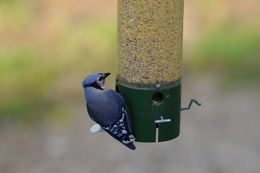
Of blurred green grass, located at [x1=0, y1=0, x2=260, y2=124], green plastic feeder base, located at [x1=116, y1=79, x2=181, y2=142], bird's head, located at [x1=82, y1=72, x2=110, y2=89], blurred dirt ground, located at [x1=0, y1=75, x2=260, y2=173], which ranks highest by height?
bird's head, located at [x1=82, y1=72, x2=110, y2=89]

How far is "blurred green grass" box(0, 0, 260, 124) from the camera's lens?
1029cm

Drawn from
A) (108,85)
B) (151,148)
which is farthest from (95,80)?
(108,85)

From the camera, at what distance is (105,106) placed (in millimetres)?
5035

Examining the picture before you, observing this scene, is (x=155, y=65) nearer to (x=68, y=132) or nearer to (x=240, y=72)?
(x=68, y=132)

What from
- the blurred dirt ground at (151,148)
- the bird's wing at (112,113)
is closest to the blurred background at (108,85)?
the blurred dirt ground at (151,148)

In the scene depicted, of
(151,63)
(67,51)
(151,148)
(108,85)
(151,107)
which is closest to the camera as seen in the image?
(151,63)

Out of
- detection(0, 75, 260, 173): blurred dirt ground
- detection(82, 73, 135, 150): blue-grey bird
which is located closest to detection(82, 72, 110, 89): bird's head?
detection(82, 73, 135, 150): blue-grey bird

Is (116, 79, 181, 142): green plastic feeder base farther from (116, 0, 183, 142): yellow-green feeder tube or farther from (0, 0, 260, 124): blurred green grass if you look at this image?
(0, 0, 260, 124): blurred green grass

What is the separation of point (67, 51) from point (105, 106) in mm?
6421

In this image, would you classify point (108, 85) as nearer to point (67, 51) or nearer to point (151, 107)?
point (67, 51)

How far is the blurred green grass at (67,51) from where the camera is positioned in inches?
405

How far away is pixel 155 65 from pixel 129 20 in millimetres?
367

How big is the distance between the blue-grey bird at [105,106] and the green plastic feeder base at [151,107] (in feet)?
0.42

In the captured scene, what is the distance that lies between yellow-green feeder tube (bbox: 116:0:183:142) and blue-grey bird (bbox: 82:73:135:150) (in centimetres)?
16
